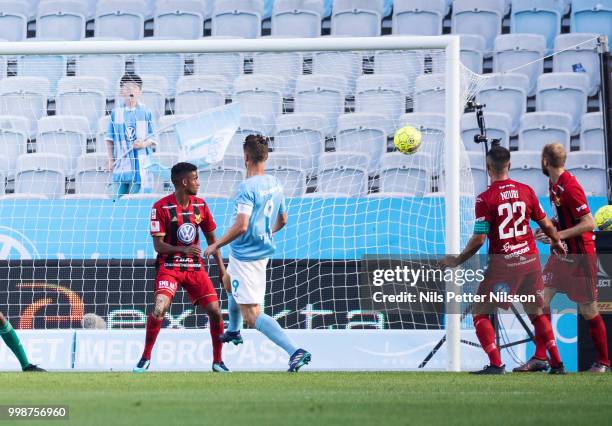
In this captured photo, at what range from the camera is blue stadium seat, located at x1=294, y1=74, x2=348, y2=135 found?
1332 cm

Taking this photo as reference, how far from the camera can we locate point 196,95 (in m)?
13.6

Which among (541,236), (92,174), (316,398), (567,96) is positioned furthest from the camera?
(567,96)

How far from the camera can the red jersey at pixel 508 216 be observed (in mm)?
8266

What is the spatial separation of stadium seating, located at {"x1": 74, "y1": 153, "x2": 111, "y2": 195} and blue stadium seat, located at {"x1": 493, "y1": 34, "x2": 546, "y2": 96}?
248 inches

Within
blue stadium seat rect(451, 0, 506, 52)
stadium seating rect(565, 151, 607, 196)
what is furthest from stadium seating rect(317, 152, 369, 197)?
blue stadium seat rect(451, 0, 506, 52)

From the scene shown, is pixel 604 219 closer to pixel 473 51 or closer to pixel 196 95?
pixel 196 95

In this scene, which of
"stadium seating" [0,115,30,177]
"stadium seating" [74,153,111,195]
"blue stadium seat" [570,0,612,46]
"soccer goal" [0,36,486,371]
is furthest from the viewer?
"blue stadium seat" [570,0,612,46]

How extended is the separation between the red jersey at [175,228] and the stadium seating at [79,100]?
150 inches

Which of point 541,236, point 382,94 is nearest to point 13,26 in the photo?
point 382,94

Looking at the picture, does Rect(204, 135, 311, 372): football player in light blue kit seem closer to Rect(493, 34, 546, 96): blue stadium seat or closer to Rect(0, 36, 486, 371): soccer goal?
Rect(0, 36, 486, 371): soccer goal

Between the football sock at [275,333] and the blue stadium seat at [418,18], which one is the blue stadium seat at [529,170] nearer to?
the blue stadium seat at [418,18]

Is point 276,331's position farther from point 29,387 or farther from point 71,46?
point 71,46

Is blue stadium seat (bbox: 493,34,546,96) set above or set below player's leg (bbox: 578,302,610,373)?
above

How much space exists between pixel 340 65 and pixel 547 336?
6839mm
